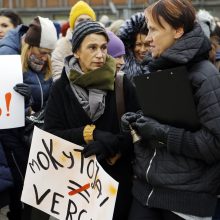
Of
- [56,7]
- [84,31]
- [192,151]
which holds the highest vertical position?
[84,31]

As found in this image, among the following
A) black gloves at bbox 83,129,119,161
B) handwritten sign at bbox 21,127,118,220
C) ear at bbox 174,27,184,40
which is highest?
ear at bbox 174,27,184,40

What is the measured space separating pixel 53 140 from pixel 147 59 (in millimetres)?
719

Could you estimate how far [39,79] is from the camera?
410 cm

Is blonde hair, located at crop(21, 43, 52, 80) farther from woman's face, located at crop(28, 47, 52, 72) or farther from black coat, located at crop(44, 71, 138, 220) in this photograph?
black coat, located at crop(44, 71, 138, 220)

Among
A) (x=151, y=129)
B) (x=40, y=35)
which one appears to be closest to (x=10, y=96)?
(x=40, y=35)

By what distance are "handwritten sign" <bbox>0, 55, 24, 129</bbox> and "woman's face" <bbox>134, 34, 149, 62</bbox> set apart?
3.16ft

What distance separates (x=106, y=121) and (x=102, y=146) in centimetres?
20

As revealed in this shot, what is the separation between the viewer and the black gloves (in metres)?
2.88

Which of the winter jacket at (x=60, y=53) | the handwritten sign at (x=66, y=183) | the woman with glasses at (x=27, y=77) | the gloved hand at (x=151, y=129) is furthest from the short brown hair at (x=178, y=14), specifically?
the winter jacket at (x=60, y=53)

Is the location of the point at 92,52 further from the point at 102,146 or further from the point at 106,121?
the point at 102,146

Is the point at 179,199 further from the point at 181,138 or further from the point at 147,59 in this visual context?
the point at 147,59

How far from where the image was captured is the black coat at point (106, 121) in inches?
119

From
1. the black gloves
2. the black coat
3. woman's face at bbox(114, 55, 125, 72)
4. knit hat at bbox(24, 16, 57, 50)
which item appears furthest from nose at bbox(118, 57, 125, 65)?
the black gloves

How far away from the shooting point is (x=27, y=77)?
4043 mm
